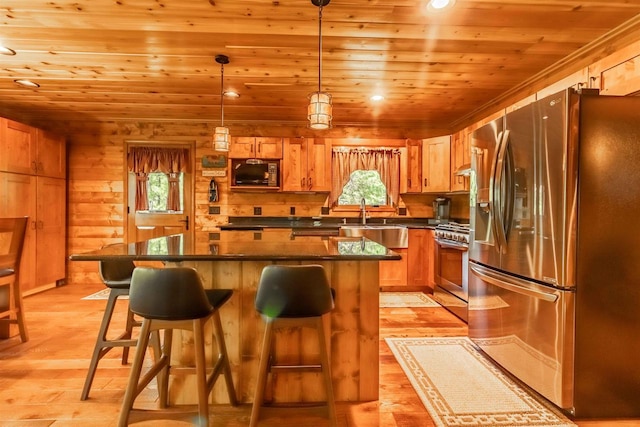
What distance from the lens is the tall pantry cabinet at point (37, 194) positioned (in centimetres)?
401

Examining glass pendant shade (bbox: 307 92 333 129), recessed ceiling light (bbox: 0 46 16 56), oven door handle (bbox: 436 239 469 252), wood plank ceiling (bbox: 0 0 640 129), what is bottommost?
oven door handle (bbox: 436 239 469 252)

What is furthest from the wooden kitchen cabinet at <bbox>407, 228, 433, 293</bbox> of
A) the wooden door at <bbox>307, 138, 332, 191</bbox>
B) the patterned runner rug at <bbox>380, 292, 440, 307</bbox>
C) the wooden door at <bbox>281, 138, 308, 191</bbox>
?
the wooden door at <bbox>281, 138, 308, 191</bbox>

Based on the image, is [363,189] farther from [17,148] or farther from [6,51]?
[17,148]

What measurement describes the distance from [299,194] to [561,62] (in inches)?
135

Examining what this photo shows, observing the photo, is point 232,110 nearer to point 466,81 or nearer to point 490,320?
point 466,81

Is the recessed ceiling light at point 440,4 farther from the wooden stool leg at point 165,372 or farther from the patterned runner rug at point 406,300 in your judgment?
the patterned runner rug at point 406,300

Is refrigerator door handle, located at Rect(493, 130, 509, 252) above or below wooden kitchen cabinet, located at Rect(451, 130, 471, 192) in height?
below

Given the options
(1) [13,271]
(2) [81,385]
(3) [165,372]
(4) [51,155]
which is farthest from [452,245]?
(4) [51,155]

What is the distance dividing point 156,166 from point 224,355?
4008 mm

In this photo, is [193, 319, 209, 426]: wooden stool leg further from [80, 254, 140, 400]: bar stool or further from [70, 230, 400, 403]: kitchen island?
[80, 254, 140, 400]: bar stool

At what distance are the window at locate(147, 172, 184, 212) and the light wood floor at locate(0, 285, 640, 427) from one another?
2065 mm

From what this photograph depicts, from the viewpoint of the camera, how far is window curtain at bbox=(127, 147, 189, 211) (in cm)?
503

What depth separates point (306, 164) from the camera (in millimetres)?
4852

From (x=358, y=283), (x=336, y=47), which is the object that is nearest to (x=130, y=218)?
(x=336, y=47)
